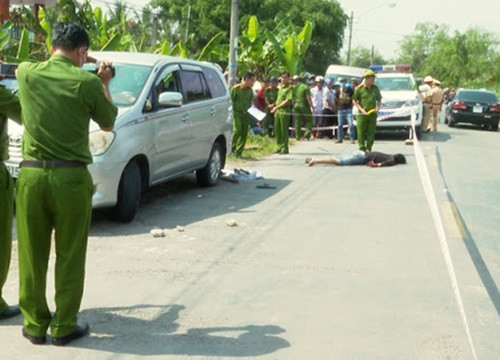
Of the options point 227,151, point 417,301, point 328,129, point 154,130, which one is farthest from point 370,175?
point 328,129

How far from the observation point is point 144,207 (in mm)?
9227

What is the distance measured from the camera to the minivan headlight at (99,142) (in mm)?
7680

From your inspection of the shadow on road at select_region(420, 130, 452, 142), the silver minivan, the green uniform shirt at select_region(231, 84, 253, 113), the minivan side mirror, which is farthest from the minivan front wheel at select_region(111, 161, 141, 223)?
the shadow on road at select_region(420, 130, 452, 142)

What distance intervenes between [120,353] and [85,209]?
89 cm

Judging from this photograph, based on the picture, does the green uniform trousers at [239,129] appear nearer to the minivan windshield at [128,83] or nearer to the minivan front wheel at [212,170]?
the minivan front wheel at [212,170]

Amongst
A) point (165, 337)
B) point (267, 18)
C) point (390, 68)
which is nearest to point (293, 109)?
point (165, 337)

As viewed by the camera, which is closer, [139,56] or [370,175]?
[139,56]

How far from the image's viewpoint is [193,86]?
10094 millimetres

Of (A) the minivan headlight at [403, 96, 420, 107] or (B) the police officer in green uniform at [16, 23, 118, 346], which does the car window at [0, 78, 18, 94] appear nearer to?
(B) the police officer in green uniform at [16, 23, 118, 346]

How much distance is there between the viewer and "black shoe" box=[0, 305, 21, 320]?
488 centimetres

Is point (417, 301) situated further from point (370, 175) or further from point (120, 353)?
point (370, 175)

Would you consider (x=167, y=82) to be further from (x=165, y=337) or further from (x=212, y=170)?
(x=165, y=337)

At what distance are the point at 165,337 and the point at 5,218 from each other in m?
1.33

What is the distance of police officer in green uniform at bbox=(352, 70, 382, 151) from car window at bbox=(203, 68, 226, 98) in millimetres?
4723
